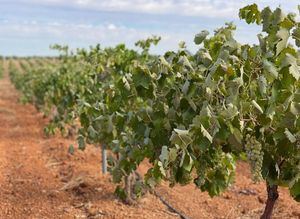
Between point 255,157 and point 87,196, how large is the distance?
618 centimetres

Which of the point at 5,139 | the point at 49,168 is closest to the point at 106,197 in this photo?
the point at 49,168

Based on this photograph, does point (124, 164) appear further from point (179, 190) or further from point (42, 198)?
point (179, 190)

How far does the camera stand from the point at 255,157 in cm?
324

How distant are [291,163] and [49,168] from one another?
8.87 m

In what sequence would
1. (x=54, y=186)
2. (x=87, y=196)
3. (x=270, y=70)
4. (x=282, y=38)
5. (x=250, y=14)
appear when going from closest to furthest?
(x=270, y=70)
(x=282, y=38)
(x=250, y=14)
(x=87, y=196)
(x=54, y=186)

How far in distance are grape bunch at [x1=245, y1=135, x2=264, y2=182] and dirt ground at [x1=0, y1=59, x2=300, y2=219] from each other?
482 centimetres

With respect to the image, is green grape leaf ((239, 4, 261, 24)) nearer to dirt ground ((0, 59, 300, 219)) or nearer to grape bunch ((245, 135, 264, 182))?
grape bunch ((245, 135, 264, 182))

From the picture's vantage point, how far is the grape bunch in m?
3.20

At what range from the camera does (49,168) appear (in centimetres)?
1176

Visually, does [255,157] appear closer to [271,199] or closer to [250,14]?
[271,199]

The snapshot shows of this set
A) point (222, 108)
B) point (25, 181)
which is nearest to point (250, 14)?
point (222, 108)

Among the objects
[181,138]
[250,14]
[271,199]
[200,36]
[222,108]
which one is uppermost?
[250,14]

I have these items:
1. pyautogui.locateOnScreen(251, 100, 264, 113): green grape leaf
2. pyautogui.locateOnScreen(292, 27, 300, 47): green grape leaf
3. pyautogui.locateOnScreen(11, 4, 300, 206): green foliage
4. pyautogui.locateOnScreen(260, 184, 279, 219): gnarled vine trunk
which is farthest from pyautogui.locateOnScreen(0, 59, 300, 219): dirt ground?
pyautogui.locateOnScreen(292, 27, 300, 47): green grape leaf

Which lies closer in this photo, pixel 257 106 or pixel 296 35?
pixel 257 106
